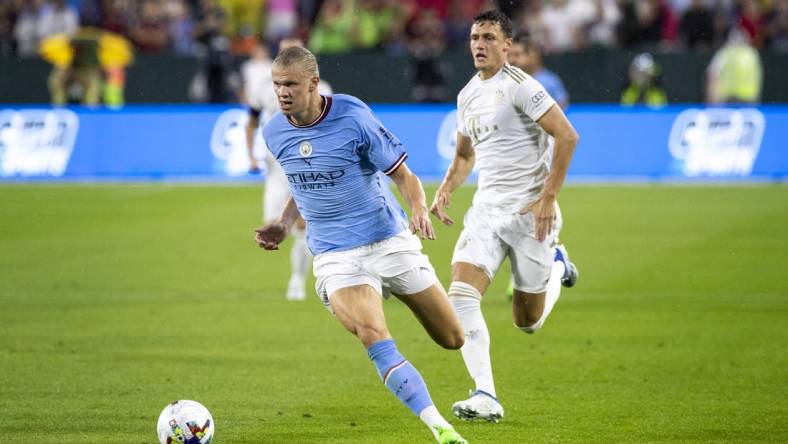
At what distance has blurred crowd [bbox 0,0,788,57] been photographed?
26.6m

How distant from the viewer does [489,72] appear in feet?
27.4

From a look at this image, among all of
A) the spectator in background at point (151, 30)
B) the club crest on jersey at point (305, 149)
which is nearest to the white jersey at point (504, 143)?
the club crest on jersey at point (305, 149)

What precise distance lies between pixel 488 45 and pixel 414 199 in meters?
1.56

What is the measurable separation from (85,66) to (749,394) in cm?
2022

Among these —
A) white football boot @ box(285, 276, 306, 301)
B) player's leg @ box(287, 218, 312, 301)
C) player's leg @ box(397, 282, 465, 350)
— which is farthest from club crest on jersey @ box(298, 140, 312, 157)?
white football boot @ box(285, 276, 306, 301)

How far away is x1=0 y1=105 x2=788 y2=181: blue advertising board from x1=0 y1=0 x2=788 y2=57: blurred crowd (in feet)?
12.0

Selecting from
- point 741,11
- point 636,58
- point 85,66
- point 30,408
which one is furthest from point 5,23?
point 30,408

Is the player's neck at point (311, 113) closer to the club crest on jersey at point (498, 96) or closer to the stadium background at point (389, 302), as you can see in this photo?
the club crest on jersey at point (498, 96)

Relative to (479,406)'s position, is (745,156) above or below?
below

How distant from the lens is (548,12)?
2758 cm

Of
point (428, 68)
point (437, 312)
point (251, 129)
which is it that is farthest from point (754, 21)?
point (437, 312)

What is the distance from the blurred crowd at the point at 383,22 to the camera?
26625 millimetres

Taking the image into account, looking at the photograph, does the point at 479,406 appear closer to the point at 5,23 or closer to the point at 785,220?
the point at 785,220

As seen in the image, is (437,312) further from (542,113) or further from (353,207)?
(542,113)
